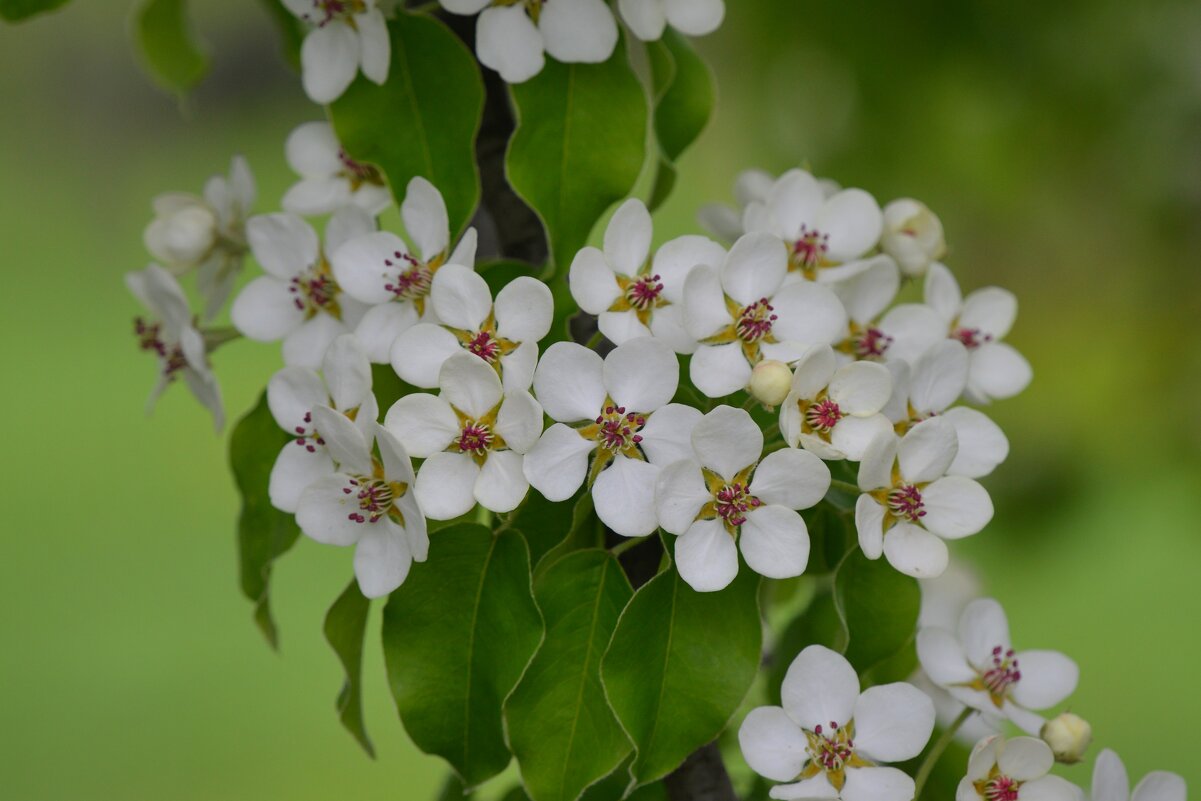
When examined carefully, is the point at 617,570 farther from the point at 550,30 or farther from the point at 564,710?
the point at 550,30

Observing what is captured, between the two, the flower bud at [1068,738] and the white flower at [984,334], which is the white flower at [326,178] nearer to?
the white flower at [984,334]

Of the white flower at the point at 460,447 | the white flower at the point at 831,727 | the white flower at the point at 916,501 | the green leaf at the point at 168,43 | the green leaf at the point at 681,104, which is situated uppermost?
the green leaf at the point at 168,43

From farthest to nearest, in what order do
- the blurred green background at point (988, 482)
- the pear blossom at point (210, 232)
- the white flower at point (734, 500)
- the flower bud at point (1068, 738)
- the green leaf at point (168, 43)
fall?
the blurred green background at point (988, 482) < the green leaf at point (168, 43) < the pear blossom at point (210, 232) < the flower bud at point (1068, 738) < the white flower at point (734, 500)

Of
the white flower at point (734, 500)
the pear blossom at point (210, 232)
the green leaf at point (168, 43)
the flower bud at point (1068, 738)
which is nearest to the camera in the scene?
the white flower at point (734, 500)

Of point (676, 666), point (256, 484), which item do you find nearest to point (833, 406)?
point (676, 666)

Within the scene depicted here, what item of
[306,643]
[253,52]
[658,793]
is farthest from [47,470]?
[658,793]

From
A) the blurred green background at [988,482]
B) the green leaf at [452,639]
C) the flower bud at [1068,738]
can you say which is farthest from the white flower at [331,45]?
the blurred green background at [988,482]

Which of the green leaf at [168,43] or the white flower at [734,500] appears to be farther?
the green leaf at [168,43]

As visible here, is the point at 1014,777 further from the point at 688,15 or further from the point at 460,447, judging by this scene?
the point at 688,15
